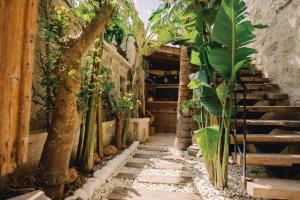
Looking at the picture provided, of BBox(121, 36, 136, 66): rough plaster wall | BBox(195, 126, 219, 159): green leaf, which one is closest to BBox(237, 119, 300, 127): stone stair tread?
BBox(195, 126, 219, 159): green leaf

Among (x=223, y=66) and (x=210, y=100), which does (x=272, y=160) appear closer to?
(x=210, y=100)

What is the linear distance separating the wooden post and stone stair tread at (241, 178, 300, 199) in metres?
2.05

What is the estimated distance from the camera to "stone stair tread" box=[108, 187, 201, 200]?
2.85 meters

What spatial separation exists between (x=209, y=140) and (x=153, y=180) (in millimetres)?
1346

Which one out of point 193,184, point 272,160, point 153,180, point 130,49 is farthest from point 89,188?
point 130,49

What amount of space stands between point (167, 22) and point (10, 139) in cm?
446

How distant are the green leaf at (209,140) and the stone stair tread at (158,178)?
41.4 inches

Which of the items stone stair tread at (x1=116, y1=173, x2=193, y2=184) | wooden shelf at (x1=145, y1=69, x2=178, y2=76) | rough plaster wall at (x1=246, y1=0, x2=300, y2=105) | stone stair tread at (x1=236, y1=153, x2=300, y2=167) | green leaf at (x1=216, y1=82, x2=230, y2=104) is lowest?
stone stair tread at (x1=116, y1=173, x2=193, y2=184)

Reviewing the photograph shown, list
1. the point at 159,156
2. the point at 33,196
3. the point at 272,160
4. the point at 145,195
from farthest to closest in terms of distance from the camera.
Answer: the point at 159,156, the point at 145,195, the point at 272,160, the point at 33,196

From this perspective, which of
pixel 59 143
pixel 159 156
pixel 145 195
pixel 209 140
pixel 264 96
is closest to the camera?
pixel 59 143

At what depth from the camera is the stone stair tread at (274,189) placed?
204 cm

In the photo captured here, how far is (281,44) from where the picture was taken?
172 inches

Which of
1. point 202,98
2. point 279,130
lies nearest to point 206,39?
point 202,98

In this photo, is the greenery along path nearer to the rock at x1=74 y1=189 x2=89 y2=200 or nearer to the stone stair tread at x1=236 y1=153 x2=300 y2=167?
the rock at x1=74 y1=189 x2=89 y2=200
